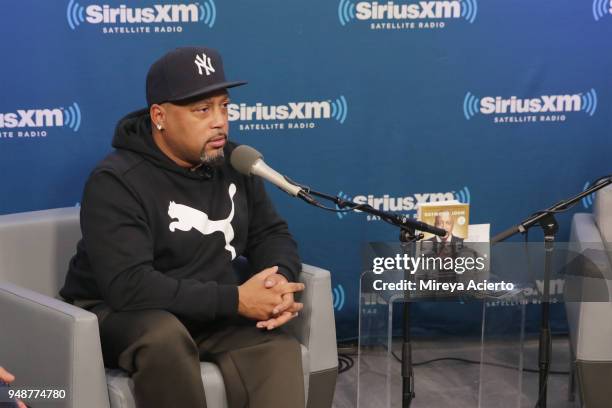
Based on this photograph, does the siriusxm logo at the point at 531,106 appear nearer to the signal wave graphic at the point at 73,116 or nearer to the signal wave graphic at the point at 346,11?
the signal wave graphic at the point at 346,11

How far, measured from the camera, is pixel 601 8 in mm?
4566

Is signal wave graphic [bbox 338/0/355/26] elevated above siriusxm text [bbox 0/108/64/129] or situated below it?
above

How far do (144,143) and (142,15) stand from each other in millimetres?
1100

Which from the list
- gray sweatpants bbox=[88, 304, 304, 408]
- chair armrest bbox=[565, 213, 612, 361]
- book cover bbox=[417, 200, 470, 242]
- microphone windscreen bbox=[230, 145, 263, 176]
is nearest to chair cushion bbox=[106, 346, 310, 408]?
gray sweatpants bbox=[88, 304, 304, 408]

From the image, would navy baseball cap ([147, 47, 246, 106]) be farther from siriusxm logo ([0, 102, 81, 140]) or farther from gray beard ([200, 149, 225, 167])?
siriusxm logo ([0, 102, 81, 140])

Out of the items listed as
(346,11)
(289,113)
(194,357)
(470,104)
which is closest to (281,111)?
(289,113)

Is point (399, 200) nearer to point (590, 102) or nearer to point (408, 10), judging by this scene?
point (408, 10)

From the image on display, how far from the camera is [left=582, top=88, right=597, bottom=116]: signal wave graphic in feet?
15.2

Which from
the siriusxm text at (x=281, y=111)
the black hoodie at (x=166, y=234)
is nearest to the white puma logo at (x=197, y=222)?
the black hoodie at (x=166, y=234)

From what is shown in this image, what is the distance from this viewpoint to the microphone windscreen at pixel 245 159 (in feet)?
9.98

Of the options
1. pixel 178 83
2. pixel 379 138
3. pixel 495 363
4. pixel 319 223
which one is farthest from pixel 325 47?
pixel 495 363

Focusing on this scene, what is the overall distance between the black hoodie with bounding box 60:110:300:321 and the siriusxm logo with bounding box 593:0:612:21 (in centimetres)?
201

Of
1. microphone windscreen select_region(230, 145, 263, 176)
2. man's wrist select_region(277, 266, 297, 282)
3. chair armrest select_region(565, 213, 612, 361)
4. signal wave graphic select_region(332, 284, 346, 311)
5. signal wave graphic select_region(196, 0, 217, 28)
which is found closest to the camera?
microphone windscreen select_region(230, 145, 263, 176)

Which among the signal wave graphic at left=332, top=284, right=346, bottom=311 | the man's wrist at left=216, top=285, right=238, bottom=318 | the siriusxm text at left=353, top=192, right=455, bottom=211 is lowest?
the signal wave graphic at left=332, top=284, right=346, bottom=311
